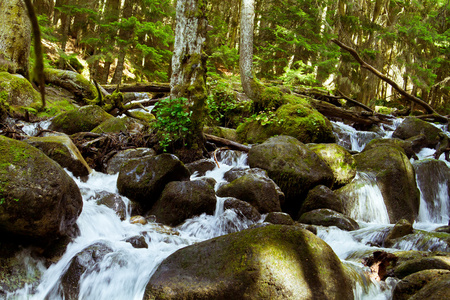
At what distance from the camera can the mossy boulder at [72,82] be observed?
12.3m

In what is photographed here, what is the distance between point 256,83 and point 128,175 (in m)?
6.44

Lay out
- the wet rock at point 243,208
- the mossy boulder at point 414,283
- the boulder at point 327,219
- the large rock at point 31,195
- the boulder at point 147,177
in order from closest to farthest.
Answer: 1. the mossy boulder at point 414,283
2. the large rock at point 31,195
3. the wet rock at point 243,208
4. the boulder at point 147,177
5. the boulder at point 327,219

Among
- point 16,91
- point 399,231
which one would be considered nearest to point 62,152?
point 16,91

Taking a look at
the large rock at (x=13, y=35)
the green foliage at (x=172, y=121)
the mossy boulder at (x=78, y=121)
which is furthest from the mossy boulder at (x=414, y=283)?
the large rock at (x=13, y=35)

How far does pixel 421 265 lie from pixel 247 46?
28.0 feet

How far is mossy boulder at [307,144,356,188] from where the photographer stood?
24.7 ft

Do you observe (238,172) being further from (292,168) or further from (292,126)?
(292,126)

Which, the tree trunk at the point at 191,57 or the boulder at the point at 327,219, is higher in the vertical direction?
the tree trunk at the point at 191,57

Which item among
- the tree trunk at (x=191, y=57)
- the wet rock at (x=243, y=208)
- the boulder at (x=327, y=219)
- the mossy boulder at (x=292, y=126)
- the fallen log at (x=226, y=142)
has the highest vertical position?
the tree trunk at (x=191, y=57)

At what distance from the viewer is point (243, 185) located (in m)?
6.03

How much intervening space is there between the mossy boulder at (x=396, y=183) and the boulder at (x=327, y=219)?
1.90 m

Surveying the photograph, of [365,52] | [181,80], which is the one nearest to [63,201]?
[181,80]

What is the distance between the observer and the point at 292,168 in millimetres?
6812

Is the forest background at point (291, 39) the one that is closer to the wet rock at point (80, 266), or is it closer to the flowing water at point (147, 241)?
the flowing water at point (147, 241)
